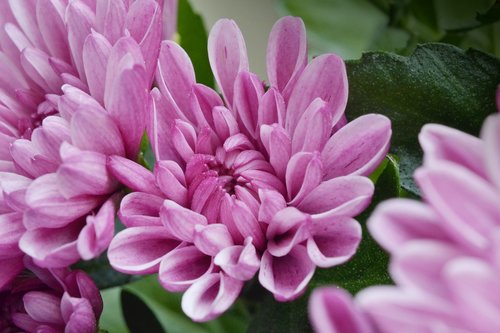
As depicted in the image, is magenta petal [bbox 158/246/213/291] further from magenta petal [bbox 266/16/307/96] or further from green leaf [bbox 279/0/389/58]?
green leaf [bbox 279/0/389/58]

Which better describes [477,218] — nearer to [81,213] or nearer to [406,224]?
[406,224]

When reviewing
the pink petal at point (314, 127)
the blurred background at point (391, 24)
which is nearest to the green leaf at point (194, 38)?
the blurred background at point (391, 24)

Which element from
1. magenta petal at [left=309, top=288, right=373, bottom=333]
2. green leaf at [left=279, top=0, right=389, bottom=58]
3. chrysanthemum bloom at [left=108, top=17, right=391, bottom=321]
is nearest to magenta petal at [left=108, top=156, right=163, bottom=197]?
chrysanthemum bloom at [left=108, top=17, right=391, bottom=321]

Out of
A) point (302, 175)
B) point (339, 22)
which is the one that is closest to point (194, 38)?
point (339, 22)

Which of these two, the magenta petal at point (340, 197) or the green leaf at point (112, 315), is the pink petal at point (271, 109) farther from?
the green leaf at point (112, 315)

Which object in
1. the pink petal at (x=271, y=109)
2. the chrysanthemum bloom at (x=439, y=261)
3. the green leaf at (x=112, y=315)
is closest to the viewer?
the chrysanthemum bloom at (x=439, y=261)

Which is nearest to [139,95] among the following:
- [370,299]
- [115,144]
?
[115,144]
